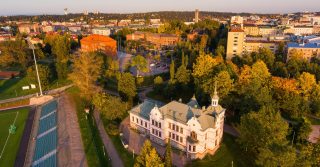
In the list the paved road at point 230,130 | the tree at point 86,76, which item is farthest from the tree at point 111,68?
the paved road at point 230,130

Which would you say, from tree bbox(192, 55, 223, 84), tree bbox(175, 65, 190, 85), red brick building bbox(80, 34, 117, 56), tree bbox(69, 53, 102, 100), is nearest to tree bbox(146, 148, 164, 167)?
tree bbox(192, 55, 223, 84)

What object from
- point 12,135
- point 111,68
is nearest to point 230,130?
point 12,135

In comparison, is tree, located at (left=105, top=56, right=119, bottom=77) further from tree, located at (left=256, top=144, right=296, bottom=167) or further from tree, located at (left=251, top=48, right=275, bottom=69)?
tree, located at (left=256, top=144, right=296, bottom=167)

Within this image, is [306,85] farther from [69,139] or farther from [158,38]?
[158,38]

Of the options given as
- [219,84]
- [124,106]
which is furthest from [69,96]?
[219,84]

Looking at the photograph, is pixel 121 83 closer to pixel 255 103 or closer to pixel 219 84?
pixel 219 84

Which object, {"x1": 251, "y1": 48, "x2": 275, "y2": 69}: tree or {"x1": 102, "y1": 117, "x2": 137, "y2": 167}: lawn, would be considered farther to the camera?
{"x1": 251, "y1": 48, "x2": 275, "y2": 69}: tree
